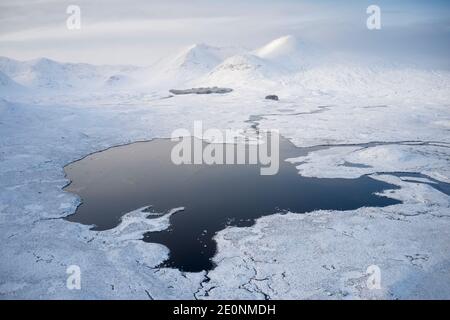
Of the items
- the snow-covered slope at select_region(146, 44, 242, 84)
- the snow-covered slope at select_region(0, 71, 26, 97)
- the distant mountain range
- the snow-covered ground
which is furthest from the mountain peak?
the snow-covered ground

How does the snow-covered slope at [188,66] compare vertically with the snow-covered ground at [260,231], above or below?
above

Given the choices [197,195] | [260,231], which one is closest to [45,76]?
[197,195]

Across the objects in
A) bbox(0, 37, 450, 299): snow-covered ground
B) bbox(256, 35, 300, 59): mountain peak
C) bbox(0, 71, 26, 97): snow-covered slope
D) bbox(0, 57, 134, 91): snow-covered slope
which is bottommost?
bbox(0, 37, 450, 299): snow-covered ground

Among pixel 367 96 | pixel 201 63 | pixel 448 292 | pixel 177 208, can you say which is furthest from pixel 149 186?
pixel 201 63

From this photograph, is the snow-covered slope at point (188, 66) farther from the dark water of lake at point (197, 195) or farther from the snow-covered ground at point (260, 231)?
the dark water of lake at point (197, 195)

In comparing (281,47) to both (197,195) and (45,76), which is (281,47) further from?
(197,195)

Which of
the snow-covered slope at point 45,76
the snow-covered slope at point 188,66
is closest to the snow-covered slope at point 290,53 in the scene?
the snow-covered slope at point 188,66

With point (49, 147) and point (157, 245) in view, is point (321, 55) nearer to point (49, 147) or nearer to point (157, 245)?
point (49, 147)

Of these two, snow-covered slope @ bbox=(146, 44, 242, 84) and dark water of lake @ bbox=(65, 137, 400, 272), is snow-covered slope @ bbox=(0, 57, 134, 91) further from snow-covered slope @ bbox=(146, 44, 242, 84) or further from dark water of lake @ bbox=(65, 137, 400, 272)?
dark water of lake @ bbox=(65, 137, 400, 272)
